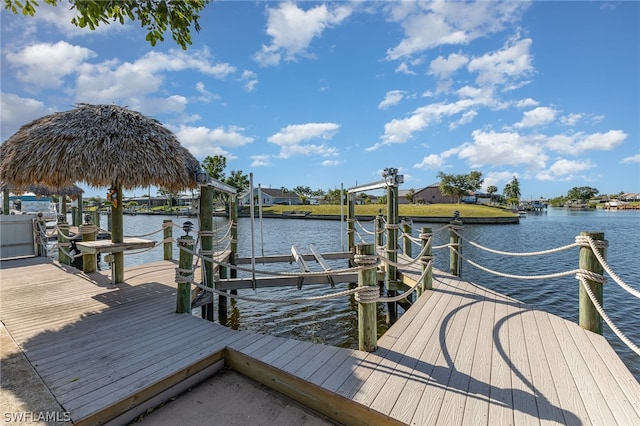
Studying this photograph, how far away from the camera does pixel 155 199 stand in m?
96.8

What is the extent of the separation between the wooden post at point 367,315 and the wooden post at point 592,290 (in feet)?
8.31

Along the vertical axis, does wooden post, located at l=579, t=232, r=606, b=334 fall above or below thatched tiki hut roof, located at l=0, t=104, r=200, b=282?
below

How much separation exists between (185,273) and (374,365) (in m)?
2.91

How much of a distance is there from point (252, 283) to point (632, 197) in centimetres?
15400

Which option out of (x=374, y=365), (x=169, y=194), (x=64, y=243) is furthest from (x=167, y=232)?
(x=374, y=365)

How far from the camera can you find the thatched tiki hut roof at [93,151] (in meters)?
4.77

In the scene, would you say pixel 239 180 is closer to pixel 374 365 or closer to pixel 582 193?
pixel 374 365

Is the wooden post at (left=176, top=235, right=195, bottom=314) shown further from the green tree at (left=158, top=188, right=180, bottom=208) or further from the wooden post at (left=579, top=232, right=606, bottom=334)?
the wooden post at (left=579, top=232, right=606, bottom=334)

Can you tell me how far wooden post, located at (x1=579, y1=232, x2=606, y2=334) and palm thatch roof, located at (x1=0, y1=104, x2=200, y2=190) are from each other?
609 cm

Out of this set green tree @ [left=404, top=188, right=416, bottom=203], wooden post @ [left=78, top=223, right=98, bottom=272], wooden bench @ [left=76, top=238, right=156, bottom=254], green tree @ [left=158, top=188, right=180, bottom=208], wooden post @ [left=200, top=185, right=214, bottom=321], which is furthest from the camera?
green tree @ [left=404, top=188, right=416, bottom=203]

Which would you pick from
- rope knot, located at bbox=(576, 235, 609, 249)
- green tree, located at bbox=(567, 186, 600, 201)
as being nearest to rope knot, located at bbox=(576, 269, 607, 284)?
rope knot, located at bbox=(576, 235, 609, 249)

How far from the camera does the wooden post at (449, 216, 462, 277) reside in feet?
19.0

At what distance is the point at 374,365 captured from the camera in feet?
9.98

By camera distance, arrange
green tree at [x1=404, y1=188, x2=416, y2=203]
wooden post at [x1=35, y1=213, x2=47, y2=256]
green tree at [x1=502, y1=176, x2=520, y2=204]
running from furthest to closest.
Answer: green tree at [x1=502, y1=176, x2=520, y2=204] < green tree at [x1=404, y1=188, x2=416, y2=203] < wooden post at [x1=35, y1=213, x2=47, y2=256]
